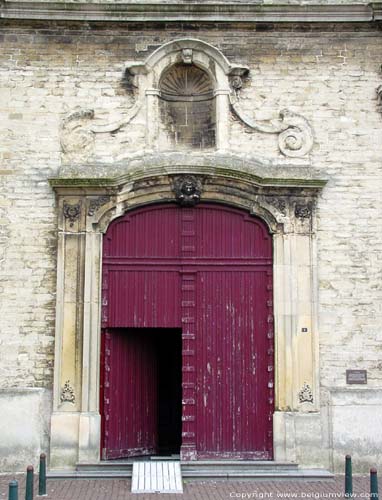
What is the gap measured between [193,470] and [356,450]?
8.04 ft

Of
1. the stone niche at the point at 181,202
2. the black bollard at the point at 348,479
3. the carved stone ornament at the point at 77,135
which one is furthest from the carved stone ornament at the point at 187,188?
the black bollard at the point at 348,479

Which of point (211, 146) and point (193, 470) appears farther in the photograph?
point (211, 146)

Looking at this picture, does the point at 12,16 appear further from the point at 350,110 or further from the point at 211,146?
the point at 350,110

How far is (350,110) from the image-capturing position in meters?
11.5

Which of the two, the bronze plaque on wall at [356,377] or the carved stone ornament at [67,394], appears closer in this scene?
the carved stone ornament at [67,394]

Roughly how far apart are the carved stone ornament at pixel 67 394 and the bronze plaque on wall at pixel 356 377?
13.6 feet

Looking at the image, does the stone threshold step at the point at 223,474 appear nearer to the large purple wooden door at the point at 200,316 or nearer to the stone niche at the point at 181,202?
the stone niche at the point at 181,202

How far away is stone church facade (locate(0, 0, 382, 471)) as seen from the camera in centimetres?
1084

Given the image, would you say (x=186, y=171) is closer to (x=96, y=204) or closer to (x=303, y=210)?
(x=96, y=204)

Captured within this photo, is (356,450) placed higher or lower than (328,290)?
lower

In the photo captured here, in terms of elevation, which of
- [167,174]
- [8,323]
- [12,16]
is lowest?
[8,323]

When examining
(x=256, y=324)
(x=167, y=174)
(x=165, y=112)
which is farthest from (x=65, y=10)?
(x=256, y=324)

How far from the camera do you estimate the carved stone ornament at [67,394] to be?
10.8 meters

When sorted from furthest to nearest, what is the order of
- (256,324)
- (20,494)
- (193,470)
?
(256,324) < (193,470) < (20,494)
